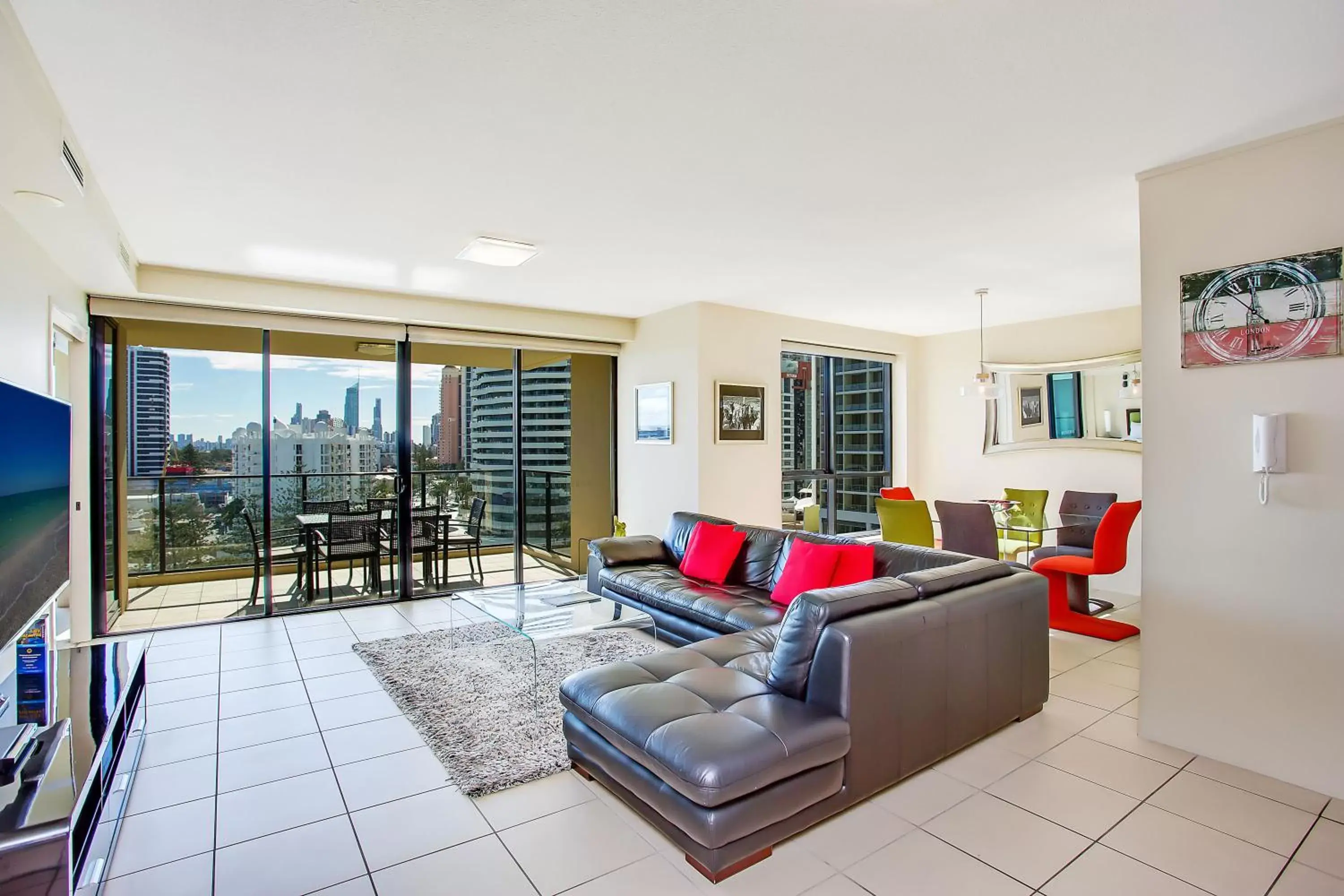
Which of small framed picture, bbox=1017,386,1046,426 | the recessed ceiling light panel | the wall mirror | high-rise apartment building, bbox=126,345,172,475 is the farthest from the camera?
small framed picture, bbox=1017,386,1046,426

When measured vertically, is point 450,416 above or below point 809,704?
above

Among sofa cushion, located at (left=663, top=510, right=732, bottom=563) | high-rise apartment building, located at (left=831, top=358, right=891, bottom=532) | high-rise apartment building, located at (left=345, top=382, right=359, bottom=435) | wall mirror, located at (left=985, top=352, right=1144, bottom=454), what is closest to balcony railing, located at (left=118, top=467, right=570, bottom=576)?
high-rise apartment building, located at (left=345, top=382, right=359, bottom=435)

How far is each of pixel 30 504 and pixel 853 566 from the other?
355 cm

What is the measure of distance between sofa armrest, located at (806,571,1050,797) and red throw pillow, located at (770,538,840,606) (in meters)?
0.94

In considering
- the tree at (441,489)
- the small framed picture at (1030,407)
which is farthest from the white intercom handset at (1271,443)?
the tree at (441,489)

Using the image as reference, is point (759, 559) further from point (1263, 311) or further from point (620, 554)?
point (1263, 311)

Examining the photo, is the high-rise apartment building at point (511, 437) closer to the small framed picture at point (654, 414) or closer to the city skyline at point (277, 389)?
the city skyline at point (277, 389)

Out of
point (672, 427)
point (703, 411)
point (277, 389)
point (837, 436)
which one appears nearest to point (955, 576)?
point (703, 411)

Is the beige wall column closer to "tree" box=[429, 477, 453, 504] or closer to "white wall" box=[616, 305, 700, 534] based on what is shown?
"white wall" box=[616, 305, 700, 534]

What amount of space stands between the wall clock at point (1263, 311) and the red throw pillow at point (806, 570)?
6.20ft

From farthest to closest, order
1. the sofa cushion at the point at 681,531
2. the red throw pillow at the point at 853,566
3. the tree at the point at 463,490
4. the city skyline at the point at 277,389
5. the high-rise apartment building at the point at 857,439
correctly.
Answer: the high-rise apartment building at the point at 857,439, the tree at the point at 463,490, the sofa cushion at the point at 681,531, the city skyline at the point at 277,389, the red throw pillow at the point at 853,566

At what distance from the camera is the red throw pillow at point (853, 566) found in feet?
12.3

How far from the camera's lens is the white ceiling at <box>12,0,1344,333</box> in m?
1.95

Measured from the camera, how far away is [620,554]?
16.9ft
